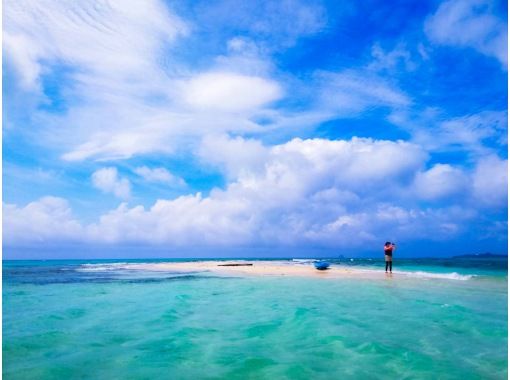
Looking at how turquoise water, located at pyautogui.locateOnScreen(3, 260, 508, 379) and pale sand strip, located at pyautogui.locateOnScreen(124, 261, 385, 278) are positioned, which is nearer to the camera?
turquoise water, located at pyautogui.locateOnScreen(3, 260, 508, 379)

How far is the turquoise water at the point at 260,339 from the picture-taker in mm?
7770

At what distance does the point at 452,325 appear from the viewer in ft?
38.3

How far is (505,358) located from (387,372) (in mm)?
3242

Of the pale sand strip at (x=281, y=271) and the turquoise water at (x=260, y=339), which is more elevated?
the turquoise water at (x=260, y=339)

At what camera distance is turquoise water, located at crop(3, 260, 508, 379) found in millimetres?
7770

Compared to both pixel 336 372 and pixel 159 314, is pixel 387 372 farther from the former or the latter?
pixel 159 314

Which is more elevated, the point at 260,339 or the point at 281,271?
the point at 260,339

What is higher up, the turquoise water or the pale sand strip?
the turquoise water

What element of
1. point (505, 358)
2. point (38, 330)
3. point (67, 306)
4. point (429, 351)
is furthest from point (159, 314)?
point (505, 358)

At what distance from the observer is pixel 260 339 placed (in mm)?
10047

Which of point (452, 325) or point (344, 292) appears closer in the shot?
point (452, 325)

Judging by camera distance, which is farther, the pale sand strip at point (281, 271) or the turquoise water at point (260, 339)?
the pale sand strip at point (281, 271)

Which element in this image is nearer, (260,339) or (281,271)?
(260,339)

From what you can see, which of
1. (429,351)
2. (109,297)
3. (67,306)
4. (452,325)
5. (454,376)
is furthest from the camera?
(109,297)
